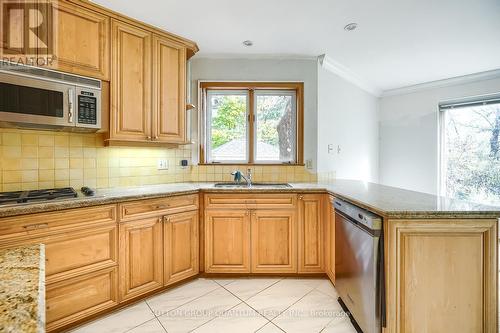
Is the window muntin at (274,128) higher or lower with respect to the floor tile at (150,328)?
higher

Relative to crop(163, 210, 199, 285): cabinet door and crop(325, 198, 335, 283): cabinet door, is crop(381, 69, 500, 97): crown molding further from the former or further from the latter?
crop(163, 210, 199, 285): cabinet door

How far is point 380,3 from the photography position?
2.02 meters

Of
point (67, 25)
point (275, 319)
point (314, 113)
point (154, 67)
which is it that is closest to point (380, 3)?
point (314, 113)

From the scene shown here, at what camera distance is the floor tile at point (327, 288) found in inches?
86.8

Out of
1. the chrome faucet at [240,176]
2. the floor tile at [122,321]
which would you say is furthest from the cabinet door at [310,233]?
the floor tile at [122,321]

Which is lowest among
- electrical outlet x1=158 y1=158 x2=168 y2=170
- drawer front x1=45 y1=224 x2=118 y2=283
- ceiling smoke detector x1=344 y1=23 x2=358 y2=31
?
drawer front x1=45 y1=224 x2=118 y2=283

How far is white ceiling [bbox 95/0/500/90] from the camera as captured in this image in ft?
6.77

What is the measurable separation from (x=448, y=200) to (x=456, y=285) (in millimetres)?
584

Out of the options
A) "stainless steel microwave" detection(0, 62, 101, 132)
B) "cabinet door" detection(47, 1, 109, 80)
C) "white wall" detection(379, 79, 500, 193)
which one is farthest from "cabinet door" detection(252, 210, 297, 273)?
"white wall" detection(379, 79, 500, 193)

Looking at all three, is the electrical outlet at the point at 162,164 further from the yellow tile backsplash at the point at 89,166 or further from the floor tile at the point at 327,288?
the floor tile at the point at 327,288

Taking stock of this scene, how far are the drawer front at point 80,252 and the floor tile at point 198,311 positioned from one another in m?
0.62

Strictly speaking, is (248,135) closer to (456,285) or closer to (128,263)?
(128,263)

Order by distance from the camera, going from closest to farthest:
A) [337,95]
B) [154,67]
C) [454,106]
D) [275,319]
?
[275,319]
[154,67]
[337,95]
[454,106]

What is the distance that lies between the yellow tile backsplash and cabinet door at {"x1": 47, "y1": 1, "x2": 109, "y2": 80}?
0.58 m
